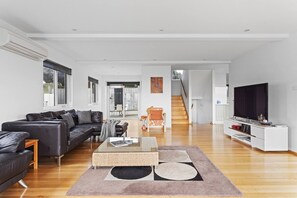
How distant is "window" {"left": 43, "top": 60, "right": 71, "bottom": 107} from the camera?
5.55 m

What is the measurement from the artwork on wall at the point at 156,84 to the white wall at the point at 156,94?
5.0 inches

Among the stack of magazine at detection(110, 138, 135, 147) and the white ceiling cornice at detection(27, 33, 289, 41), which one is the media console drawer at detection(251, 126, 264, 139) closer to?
the white ceiling cornice at detection(27, 33, 289, 41)

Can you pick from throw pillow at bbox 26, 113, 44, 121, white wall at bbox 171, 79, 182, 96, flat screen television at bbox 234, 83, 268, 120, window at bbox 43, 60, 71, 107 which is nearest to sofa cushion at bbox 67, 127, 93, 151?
throw pillow at bbox 26, 113, 44, 121

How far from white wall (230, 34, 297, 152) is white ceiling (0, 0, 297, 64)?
398 millimetres

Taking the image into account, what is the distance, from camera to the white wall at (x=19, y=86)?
3.78 metres

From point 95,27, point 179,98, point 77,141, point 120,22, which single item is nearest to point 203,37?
point 120,22

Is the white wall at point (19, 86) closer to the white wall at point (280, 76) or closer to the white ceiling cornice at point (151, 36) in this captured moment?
the white ceiling cornice at point (151, 36)

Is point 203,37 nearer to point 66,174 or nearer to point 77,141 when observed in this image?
point 77,141

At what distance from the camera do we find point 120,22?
3793mm

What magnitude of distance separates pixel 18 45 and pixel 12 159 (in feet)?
7.21

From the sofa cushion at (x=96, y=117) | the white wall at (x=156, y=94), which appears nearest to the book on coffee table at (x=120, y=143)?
the sofa cushion at (x=96, y=117)

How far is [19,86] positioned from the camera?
4.21m

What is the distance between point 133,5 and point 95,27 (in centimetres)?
126

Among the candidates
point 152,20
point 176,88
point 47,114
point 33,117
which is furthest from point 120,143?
point 176,88
